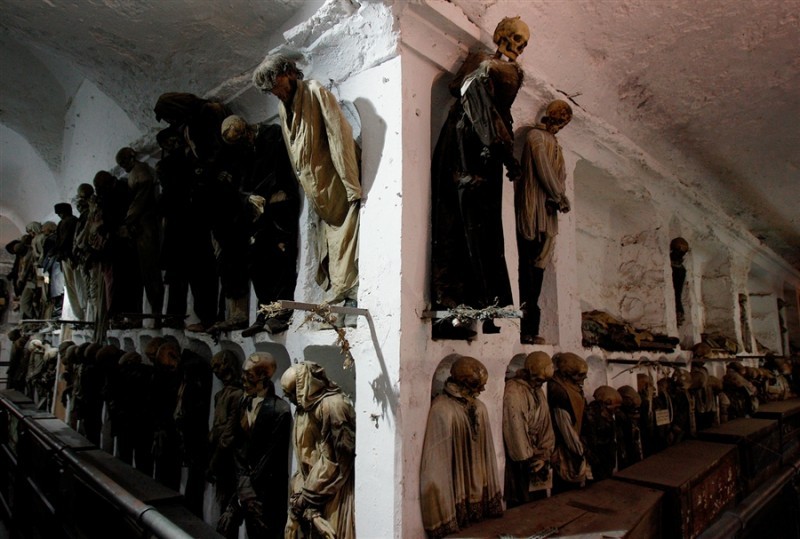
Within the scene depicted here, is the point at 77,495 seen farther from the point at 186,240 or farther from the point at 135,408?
the point at 186,240

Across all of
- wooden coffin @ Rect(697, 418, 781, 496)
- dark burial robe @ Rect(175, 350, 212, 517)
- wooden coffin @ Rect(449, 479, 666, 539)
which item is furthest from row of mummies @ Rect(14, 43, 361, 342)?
wooden coffin @ Rect(697, 418, 781, 496)

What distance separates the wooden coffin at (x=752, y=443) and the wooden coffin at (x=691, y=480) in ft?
0.66

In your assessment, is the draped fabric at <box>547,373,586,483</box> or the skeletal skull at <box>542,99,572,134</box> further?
the skeletal skull at <box>542,99,572,134</box>

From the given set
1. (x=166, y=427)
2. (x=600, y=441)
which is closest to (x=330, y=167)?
(x=600, y=441)

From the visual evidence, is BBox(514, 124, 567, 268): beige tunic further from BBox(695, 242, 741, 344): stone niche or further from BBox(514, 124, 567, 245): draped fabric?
BBox(695, 242, 741, 344): stone niche

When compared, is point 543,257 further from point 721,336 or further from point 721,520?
point 721,336

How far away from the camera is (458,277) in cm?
278

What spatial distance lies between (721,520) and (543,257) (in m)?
2.11

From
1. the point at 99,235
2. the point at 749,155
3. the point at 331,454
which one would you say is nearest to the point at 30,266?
the point at 99,235

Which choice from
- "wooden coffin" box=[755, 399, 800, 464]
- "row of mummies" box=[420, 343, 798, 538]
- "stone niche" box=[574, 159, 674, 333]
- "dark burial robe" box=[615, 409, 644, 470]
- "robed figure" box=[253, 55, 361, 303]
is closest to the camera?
"row of mummies" box=[420, 343, 798, 538]

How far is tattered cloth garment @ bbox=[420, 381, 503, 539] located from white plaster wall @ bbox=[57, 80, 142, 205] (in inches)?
197

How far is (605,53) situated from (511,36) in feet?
4.62

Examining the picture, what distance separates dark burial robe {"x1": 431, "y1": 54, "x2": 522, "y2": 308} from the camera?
2.63 metres

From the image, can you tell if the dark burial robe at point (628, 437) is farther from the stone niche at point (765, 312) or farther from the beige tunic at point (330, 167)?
the stone niche at point (765, 312)
